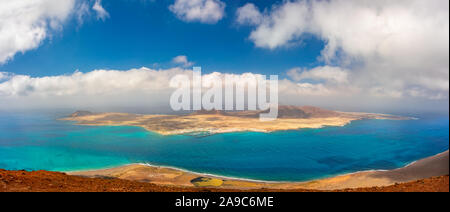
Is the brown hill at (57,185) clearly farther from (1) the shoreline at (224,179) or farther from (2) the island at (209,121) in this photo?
(2) the island at (209,121)

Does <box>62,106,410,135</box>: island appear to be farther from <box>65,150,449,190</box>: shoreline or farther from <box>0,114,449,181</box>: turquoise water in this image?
<box>65,150,449,190</box>: shoreline

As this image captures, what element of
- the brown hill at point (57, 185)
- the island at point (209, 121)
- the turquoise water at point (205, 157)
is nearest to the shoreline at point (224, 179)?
the turquoise water at point (205, 157)

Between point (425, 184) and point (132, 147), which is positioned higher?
point (425, 184)

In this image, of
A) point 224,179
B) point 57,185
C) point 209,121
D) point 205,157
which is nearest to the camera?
point 57,185

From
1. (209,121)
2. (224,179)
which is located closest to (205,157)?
(224,179)

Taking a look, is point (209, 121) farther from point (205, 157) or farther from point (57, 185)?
point (57, 185)

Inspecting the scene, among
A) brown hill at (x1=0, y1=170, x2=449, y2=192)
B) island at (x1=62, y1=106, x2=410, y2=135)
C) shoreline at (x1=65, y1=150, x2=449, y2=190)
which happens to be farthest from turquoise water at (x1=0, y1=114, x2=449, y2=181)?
island at (x1=62, y1=106, x2=410, y2=135)

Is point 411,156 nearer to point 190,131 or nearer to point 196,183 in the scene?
point 196,183
